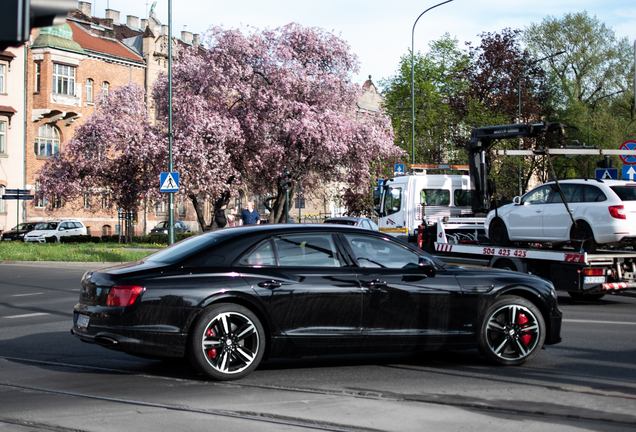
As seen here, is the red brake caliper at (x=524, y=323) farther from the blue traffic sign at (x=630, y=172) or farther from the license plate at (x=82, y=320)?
the blue traffic sign at (x=630, y=172)

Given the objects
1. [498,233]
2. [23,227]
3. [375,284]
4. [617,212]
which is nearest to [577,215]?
[617,212]

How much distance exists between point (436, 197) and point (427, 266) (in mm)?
14228

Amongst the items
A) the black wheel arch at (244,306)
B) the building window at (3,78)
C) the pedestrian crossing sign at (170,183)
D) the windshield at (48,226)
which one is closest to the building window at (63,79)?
the building window at (3,78)

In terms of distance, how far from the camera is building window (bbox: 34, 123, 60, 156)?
50.7m

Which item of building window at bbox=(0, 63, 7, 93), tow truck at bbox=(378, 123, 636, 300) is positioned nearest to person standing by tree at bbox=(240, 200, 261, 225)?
tow truck at bbox=(378, 123, 636, 300)

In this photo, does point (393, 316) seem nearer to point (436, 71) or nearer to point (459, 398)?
point (459, 398)

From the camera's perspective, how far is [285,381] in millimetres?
6723

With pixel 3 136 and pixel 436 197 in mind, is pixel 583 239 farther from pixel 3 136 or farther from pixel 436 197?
pixel 3 136

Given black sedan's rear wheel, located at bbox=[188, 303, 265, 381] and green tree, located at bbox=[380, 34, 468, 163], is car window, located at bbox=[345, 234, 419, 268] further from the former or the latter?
green tree, located at bbox=[380, 34, 468, 163]

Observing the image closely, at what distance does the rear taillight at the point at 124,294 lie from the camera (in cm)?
639

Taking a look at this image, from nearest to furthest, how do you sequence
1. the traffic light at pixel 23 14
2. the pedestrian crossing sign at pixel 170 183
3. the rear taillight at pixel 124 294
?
the traffic light at pixel 23 14, the rear taillight at pixel 124 294, the pedestrian crossing sign at pixel 170 183

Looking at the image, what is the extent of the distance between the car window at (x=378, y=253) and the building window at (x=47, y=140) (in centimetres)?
4698

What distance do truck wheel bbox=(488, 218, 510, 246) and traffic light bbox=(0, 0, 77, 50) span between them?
12.4m

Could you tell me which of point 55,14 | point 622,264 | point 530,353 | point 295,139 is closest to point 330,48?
point 295,139
